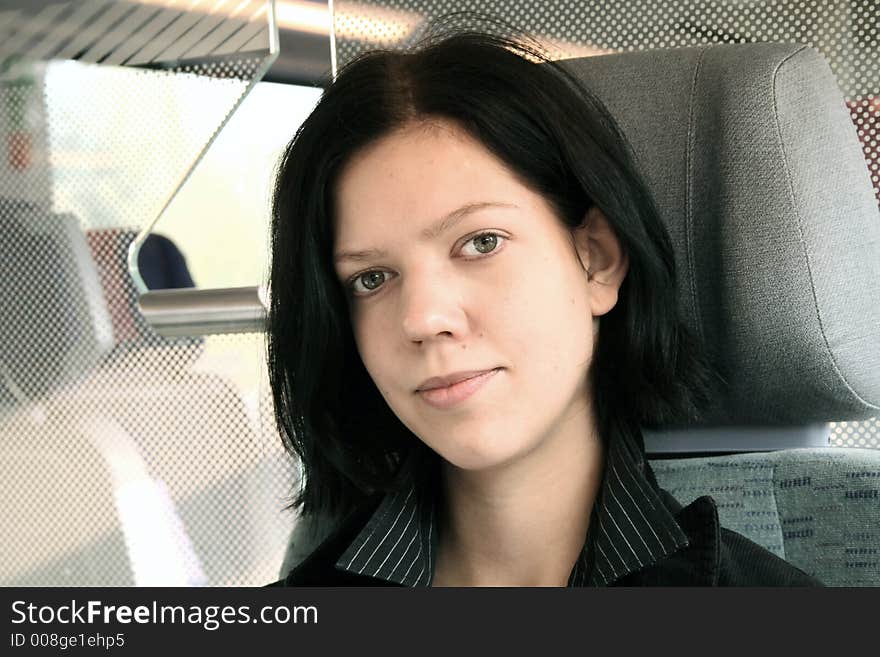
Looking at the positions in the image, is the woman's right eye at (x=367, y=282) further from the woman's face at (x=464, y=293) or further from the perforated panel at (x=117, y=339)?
the perforated panel at (x=117, y=339)

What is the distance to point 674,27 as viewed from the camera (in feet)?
4.88

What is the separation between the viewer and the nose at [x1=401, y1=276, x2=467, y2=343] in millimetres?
1033

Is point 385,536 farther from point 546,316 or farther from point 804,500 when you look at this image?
point 804,500

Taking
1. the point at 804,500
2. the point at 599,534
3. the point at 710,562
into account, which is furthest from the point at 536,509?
the point at 804,500

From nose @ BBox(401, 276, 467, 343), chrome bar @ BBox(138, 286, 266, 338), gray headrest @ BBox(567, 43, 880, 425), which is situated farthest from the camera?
chrome bar @ BBox(138, 286, 266, 338)

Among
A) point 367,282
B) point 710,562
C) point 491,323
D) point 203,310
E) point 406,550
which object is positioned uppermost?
point 203,310

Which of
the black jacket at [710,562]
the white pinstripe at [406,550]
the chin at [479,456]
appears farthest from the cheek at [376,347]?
the black jacket at [710,562]

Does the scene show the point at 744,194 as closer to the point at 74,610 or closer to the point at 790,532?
the point at 790,532

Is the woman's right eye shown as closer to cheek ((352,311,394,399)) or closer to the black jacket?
cheek ((352,311,394,399))

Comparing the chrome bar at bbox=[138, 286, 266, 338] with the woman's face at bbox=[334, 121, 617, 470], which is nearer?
the woman's face at bbox=[334, 121, 617, 470]

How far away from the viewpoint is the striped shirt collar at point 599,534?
110cm

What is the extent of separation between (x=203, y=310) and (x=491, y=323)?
785 millimetres

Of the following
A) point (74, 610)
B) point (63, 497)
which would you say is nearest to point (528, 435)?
point (74, 610)

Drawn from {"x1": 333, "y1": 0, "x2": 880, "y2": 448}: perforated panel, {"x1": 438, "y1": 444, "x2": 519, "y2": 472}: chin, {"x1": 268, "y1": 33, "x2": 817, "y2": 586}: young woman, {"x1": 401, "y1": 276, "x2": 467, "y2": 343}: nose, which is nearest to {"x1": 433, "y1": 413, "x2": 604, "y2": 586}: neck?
{"x1": 268, "y1": 33, "x2": 817, "y2": 586}: young woman
